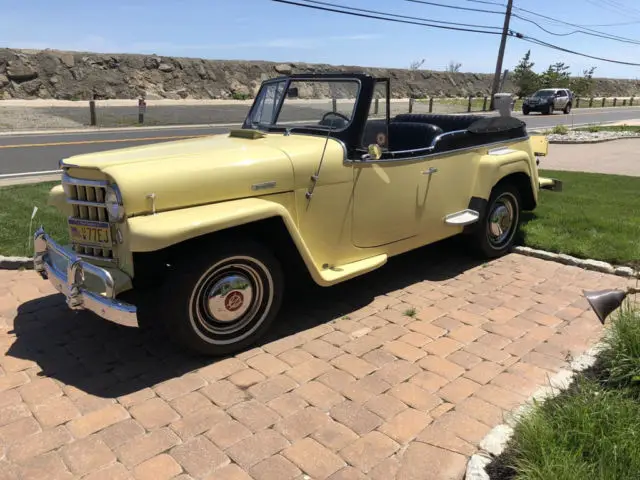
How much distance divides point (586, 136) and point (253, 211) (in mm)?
16731

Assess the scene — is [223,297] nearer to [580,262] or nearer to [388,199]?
[388,199]

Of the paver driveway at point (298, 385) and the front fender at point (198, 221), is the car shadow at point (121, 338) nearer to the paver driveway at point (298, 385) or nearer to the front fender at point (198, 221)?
the paver driveway at point (298, 385)

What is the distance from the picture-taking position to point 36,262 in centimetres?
371

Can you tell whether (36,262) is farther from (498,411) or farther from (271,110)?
(498,411)

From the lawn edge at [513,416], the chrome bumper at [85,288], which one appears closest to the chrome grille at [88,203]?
the chrome bumper at [85,288]

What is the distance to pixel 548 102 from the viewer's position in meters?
32.0

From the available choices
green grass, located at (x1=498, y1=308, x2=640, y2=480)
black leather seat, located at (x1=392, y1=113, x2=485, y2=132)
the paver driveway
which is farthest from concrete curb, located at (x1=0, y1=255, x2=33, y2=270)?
green grass, located at (x1=498, y1=308, x2=640, y2=480)

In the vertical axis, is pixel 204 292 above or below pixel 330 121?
below

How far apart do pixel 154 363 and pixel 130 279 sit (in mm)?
596

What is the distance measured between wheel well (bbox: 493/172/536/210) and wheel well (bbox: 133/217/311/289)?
280 centimetres

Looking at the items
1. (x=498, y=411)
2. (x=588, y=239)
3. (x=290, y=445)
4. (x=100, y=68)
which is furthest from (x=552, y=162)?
(x=100, y=68)

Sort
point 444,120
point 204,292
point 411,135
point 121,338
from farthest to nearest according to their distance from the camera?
1. point 444,120
2. point 411,135
3. point 121,338
4. point 204,292

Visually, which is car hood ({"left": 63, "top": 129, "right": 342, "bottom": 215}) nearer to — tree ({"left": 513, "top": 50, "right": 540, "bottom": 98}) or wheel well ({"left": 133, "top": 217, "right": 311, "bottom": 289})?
wheel well ({"left": 133, "top": 217, "right": 311, "bottom": 289})

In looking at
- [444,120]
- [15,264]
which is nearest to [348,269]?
[444,120]
